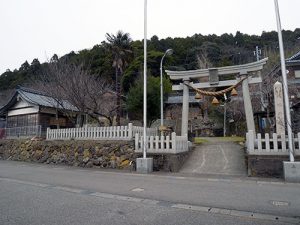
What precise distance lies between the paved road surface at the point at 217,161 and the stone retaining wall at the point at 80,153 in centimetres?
329

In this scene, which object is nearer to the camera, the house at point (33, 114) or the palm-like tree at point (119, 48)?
the palm-like tree at point (119, 48)

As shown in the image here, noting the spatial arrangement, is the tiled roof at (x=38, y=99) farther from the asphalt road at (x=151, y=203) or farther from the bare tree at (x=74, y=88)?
the asphalt road at (x=151, y=203)

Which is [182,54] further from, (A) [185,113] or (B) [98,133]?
(B) [98,133]

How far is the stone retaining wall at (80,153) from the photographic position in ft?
47.1

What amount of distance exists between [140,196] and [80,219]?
7.61 feet

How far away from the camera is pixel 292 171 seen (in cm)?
940

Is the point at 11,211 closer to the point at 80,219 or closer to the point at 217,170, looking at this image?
the point at 80,219

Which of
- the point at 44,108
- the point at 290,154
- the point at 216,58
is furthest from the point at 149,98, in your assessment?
the point at 216,58

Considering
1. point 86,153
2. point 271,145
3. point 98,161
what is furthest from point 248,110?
point 86,153

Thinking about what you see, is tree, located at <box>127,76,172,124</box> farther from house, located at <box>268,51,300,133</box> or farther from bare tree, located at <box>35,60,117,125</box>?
house, located at <box>268,51,300,133</box>

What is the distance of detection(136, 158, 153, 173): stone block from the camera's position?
12.3 meters

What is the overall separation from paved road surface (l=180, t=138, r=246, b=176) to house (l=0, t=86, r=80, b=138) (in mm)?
15516

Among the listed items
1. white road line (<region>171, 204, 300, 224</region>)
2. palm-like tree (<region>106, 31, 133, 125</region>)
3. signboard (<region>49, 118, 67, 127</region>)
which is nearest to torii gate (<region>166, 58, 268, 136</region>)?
palm-like tree (<region>106, 31, 133, 125</region>)

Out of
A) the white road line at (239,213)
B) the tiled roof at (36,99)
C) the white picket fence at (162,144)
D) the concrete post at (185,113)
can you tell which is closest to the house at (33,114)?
the tiled roof at (36,99)
